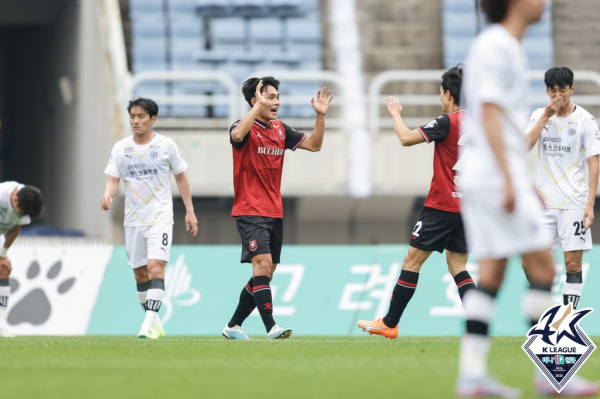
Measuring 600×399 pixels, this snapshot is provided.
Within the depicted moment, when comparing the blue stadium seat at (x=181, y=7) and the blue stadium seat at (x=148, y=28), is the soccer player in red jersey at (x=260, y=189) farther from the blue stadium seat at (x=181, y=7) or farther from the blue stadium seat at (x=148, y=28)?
the blue stadium seat at (x=181, y=7)

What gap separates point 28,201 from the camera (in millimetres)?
9562

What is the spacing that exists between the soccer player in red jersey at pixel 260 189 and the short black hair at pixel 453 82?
3.35ft

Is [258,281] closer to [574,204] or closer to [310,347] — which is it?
[310,347]

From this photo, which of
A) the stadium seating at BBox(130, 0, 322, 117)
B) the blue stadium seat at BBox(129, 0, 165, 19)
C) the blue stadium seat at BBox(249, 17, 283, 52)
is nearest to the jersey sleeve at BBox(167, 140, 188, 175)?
the stadium seating at BBox(130, 0, 322, 117)

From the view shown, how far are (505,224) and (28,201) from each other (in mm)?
5082

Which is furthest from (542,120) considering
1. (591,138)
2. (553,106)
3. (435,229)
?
(435,229)

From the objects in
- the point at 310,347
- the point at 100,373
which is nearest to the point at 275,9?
the point at 310,347

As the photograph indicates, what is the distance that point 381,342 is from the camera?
952 cm

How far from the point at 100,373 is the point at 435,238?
11.6 ft

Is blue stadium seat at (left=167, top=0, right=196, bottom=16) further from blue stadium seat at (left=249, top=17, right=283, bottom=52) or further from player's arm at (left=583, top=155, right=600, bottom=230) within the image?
player's arm at (left=583, top=155, right=600, bottom=230)

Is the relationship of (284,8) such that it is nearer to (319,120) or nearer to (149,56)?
(149,56)

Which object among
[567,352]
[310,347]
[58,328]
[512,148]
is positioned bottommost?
[58,328]

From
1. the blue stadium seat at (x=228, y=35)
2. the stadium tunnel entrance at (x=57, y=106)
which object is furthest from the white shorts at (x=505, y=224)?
the blue stadium seat at (x=228, y=35)

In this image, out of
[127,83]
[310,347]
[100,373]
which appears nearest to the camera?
[100,373]
